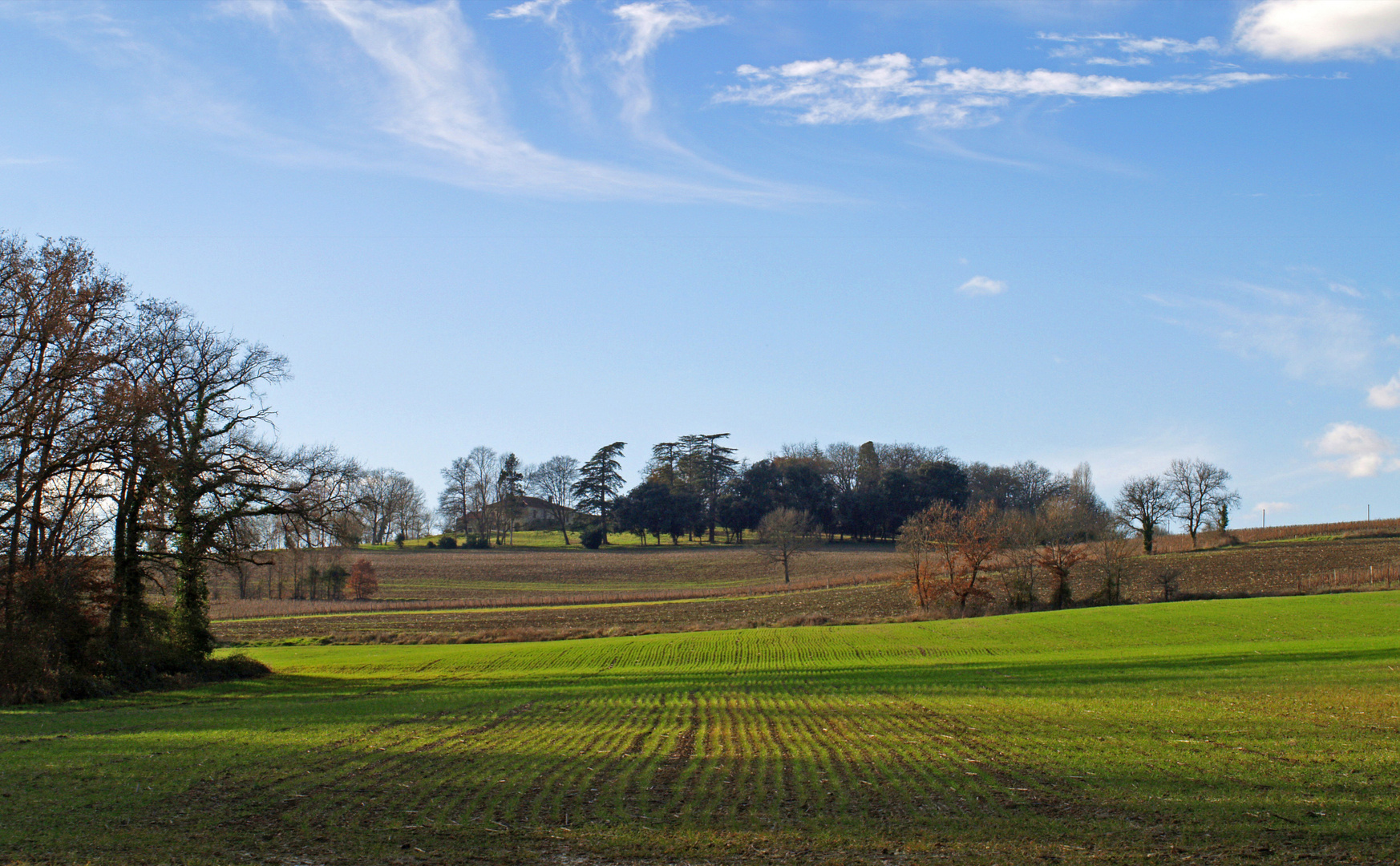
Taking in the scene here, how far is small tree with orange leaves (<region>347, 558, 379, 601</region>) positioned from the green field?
5224 centimetres

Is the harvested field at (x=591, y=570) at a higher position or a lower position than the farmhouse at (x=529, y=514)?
lower

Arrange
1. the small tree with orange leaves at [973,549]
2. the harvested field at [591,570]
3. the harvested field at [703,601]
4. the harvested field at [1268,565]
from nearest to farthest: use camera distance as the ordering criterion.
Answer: the harvested field at [703,601] < the small tree with orange leaves at [973,549] < the harvested field at [1268,565] < the harvested field at [591,570]

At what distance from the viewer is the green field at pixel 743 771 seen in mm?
9188

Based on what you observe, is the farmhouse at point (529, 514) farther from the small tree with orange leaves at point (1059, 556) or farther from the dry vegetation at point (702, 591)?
the small tree with orange leaves at point (1059, 556)

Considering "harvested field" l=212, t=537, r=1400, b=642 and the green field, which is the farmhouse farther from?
the green field

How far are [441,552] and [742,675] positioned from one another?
90.3 m

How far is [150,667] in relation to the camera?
29672 mm

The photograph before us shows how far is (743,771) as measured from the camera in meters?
13.0

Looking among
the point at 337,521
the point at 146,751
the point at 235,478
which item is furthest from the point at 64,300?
the point at 146,751

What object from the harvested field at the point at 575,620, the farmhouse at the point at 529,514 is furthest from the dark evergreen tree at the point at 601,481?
the harvested field at the point at 575,620

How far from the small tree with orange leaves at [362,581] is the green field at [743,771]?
171ft

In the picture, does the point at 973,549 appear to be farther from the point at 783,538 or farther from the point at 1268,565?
the point at 783,538

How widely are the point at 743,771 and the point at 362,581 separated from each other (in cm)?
7210

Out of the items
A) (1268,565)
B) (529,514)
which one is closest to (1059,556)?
(1268,565)
